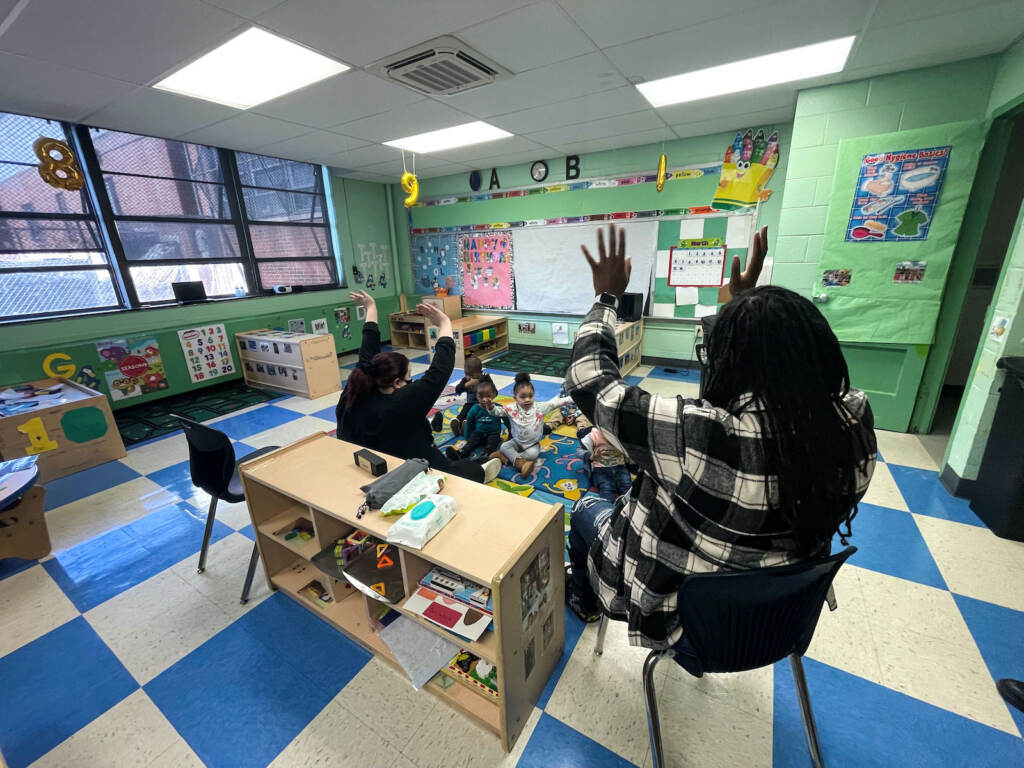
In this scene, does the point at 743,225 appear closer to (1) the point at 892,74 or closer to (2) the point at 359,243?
(1) the point at 892,74

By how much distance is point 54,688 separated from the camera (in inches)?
57.9

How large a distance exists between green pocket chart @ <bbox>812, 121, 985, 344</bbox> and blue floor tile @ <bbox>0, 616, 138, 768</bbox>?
454 centimetres

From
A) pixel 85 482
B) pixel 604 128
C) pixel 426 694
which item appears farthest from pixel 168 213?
pixel 426 694

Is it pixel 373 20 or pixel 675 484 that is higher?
pixel 373 20

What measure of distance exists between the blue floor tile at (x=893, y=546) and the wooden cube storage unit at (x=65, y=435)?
4869 millimetres

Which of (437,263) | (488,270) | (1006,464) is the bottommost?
(1006,464)

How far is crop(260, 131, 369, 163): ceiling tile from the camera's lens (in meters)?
3.96

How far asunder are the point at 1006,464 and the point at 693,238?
331 cm

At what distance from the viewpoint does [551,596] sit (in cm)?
134

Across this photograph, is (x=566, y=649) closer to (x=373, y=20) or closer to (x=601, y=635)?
(x=601, y=635)

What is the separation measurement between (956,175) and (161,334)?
22.4ft

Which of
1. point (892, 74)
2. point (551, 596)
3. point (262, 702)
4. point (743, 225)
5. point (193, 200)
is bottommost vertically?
point (262, 702)

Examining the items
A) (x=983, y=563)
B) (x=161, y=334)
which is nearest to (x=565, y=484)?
(x=983, y=563)

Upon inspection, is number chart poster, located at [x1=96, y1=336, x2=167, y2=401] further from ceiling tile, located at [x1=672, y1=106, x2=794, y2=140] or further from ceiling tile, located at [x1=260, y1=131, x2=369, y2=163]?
ceiling tile, located at [x1=672, y1=106, x2=794, y2=140]
